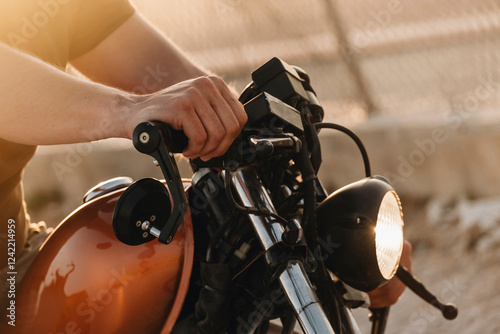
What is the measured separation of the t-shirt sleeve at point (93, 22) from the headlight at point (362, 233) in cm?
118

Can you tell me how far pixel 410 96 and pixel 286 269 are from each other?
3950 millimetres

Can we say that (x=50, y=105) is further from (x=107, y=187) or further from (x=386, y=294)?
(x=386, y=294)

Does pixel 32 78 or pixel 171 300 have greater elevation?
pixel 32 78

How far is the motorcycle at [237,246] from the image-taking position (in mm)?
1053

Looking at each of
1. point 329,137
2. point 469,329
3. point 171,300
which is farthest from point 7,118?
point 329,137

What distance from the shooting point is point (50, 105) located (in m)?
1.16

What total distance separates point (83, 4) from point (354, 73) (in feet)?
9.69

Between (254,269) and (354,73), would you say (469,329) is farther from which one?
(254,269)

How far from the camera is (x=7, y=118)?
120cm

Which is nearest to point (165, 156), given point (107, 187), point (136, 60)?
point (107, 187)

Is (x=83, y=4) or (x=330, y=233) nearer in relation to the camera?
(x=330, y=233)

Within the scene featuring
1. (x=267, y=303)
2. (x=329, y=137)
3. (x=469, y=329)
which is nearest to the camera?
(x=267, y=303)

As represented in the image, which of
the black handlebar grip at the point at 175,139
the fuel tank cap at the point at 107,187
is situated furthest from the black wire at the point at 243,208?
the fuel tank cap at the point at 107,187

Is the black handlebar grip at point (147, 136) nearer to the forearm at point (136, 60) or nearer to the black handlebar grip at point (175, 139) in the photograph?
the black handlebar grip at point (175, 139)
